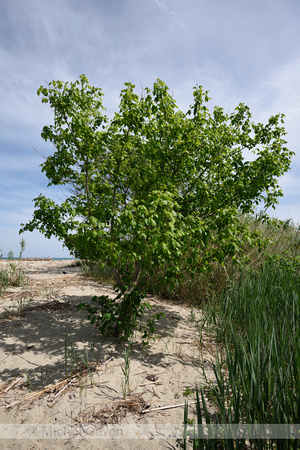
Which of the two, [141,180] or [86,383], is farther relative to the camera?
[141,180]

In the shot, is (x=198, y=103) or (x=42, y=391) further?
(x=198, y=103)

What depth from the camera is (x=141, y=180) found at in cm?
423

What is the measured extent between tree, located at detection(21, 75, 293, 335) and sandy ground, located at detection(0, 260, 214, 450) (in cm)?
64

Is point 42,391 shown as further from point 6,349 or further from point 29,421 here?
point 6,349

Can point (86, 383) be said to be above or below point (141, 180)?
below

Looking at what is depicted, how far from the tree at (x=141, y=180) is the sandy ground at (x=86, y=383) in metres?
0.64

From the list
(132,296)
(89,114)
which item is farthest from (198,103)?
(132,296)

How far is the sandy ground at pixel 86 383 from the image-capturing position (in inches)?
93.1

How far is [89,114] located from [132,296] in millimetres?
2801

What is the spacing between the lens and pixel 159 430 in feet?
7.85

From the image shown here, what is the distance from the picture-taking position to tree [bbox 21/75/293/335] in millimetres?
3619

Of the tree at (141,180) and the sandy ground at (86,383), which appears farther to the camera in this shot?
the tree at (141,180)

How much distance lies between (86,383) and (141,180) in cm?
274

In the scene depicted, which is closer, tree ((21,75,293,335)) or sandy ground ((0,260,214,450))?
sandy ground ((0,260,214,450))
